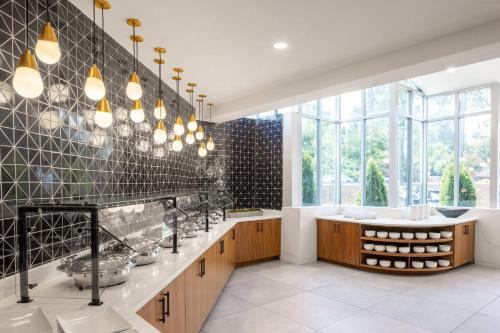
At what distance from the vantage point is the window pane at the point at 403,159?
20.0ft

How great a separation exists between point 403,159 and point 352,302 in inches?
131

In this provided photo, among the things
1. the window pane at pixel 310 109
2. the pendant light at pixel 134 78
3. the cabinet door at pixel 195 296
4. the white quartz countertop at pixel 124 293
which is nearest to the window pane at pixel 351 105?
the window pane at pixel 310 109

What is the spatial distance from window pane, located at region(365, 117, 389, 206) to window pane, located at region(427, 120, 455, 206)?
1324 mm

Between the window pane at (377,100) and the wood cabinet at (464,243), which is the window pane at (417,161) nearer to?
the window pane at (377,100)

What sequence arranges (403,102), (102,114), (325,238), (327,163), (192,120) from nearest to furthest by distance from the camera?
(102,114) < (192,120) < (325,238) < (403,102) < (327,163)

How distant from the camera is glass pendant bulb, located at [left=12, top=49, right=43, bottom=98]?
1415 mm

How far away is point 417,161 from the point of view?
21.7 feet

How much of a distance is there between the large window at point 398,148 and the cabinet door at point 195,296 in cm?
340

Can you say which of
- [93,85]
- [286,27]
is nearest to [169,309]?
[93,85]

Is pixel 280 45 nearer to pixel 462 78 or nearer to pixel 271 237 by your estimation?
pixel 271 237

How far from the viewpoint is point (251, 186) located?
20.8ft

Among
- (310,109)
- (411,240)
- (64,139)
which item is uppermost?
(310,109)

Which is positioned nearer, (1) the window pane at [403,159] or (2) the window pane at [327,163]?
(1) the window pane at [403,159]

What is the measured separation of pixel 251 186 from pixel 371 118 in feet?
8.58
